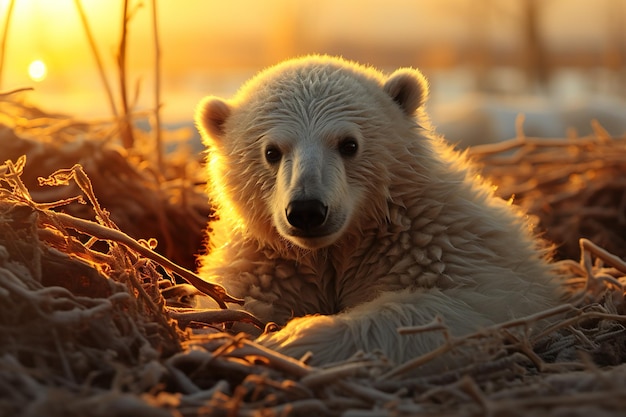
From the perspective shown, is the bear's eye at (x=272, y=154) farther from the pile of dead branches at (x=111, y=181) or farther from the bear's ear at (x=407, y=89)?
the pile of dead branches at (x=111, y=181)

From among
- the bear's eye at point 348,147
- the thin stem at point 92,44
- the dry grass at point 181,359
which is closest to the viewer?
the dry grass at point 181,359

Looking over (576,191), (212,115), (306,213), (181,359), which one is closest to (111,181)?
(212,115)

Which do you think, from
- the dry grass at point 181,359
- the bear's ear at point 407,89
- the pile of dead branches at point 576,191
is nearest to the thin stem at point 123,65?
the bear's ear at point 407,89

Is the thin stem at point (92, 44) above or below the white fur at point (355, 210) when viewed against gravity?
above

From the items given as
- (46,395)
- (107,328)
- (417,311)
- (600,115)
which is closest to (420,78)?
(417,311)

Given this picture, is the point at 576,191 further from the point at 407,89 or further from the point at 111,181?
Answer: the point at 111,181

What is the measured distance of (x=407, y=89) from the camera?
3.74m

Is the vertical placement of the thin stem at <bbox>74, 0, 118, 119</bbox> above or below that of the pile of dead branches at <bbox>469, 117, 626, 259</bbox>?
above

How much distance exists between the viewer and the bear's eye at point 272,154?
Answer: 3.52 meters

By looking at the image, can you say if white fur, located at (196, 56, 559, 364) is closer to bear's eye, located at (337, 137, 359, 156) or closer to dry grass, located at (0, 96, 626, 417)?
bear's eye, located at (337, 137, 359, 156)

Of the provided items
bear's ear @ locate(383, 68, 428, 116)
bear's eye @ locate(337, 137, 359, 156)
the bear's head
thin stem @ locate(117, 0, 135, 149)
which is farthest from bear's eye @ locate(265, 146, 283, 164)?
thin stem @ locate(117, 0, 135, 149)

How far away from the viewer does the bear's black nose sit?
311 centimetres

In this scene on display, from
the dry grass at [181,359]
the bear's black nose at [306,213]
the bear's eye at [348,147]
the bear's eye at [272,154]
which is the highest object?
the bear's eye at [348,147]

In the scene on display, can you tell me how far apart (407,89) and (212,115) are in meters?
0.90
